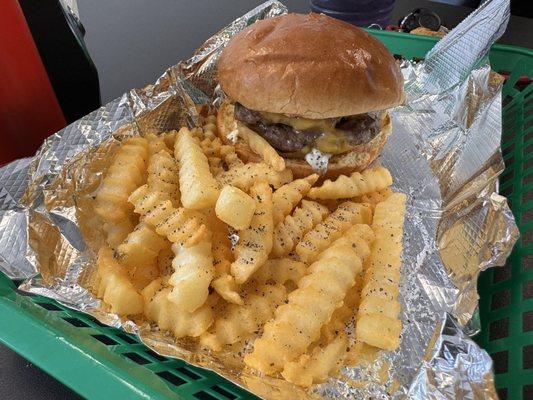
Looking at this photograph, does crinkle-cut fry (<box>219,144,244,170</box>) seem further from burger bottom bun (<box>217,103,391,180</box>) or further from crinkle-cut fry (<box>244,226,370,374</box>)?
crinkle-cut fry (<box>244,226,370,374</box>)

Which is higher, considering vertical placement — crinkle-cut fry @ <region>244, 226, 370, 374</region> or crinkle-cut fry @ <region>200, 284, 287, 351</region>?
crinkle-cut fry @ <region>244, 226, 370, 374</region>

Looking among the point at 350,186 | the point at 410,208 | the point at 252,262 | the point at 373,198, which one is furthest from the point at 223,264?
the point at 410,208

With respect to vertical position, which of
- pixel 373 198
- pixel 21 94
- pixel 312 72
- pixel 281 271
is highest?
pixel 21 94

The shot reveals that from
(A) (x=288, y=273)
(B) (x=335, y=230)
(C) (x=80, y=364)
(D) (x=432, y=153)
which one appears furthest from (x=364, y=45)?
(C) (x=80, y=364)

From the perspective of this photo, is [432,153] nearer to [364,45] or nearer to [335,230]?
[364,45]

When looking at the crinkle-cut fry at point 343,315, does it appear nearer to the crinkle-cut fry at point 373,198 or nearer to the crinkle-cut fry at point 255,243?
the crinkle-cut fry at point 255,243

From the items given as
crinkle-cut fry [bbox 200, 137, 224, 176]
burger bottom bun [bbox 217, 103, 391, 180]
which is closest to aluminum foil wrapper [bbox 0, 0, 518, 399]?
burger bottom bun [bbox 217, 103, 391, 180]

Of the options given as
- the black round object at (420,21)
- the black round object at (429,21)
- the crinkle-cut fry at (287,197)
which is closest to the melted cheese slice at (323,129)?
the crinkle-cut fry at (287,197)

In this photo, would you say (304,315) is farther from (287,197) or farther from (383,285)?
(287,197)
